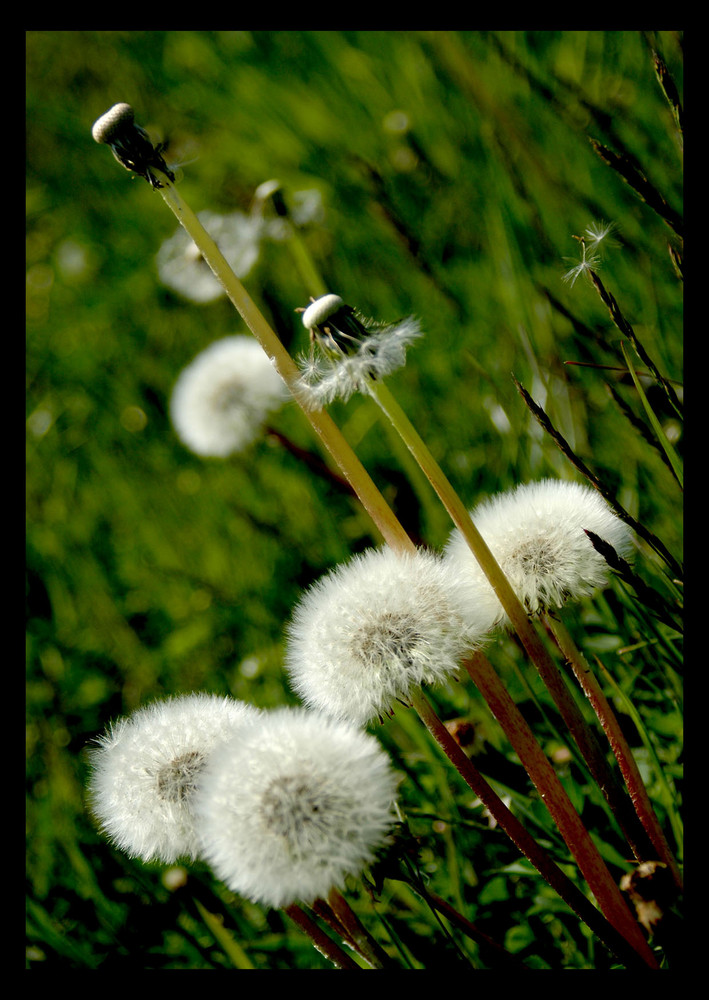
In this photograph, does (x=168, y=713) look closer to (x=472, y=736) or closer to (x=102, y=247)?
(x=472, y=736)

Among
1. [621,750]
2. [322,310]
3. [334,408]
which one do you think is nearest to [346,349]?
[322,310]

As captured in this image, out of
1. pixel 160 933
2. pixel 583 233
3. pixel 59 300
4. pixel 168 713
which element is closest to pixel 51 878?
pixel 160 933

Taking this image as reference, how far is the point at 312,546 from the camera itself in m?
2.25

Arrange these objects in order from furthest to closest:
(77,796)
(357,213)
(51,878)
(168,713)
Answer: (357,213) < (77,796) < (51,878) < (168,713)

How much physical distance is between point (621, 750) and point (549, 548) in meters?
0.30

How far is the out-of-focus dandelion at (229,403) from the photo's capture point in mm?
2240

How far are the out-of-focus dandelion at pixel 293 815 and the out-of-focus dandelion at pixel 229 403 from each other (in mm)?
1539

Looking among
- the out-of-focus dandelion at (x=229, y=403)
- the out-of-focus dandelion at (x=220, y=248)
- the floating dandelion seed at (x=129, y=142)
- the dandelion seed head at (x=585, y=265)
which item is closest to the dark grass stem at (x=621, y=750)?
the dandelion seed head at (x=585, y=265)

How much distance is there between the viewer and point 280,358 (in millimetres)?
933

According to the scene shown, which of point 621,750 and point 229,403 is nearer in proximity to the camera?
point 621,750

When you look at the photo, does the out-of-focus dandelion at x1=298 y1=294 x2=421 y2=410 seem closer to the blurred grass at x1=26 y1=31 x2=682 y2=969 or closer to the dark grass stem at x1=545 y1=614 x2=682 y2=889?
the dark grass stem at x1=545 y1=614 x2=682 y2=889

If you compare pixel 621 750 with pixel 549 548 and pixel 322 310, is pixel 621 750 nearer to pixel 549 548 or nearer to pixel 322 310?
pixel 549 548

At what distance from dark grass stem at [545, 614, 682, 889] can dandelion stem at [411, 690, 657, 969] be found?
0.10 metres
